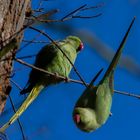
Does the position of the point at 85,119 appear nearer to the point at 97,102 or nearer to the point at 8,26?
the point at 97,102

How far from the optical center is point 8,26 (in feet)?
7.50

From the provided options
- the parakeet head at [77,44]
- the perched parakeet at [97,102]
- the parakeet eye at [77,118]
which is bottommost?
the parakeet head at [77,44]

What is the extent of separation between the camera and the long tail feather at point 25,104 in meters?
2.53

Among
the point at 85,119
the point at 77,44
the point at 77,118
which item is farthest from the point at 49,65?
the point at 85,119

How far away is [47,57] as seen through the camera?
3.73 m

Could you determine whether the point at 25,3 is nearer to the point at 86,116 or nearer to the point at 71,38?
the point at 86,116

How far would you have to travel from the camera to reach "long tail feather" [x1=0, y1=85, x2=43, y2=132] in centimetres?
253

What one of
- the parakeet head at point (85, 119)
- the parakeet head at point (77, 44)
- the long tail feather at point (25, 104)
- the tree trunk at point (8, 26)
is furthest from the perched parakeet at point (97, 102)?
the parakeet head at point (77, 44)

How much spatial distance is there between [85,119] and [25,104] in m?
1.12

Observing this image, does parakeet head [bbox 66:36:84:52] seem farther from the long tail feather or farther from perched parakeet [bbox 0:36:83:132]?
the long tail feather

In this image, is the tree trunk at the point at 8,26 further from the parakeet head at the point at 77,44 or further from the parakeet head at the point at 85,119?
the parakeet head at the point at 77,44

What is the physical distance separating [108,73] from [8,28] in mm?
579

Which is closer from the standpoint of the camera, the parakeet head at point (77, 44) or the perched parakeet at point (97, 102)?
the perched parakeet at point (97, 102)

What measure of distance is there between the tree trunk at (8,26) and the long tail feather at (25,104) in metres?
0.13
